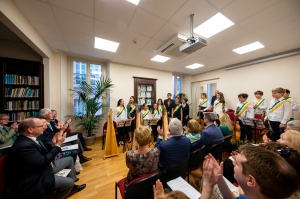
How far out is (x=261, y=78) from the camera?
169 inches

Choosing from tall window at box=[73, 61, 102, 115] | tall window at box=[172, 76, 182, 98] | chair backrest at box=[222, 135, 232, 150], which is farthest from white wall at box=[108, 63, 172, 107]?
chair backrest at box=[222, 135, 232, 150]

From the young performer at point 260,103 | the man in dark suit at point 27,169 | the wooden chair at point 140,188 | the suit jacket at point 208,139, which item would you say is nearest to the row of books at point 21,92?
the man in dark suit at point 27,169

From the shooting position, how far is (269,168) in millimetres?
596

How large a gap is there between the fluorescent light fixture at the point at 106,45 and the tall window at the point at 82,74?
1471 mm

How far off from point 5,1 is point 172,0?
2350mm

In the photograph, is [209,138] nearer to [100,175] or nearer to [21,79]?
[100,175]

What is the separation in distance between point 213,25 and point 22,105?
196 inches

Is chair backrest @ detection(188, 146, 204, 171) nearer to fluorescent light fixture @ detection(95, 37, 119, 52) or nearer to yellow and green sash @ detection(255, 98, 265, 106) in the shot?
fluorescent light fixture @ detection(95, 37, 119, 52)

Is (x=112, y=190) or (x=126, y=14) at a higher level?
(x=126, y=14)

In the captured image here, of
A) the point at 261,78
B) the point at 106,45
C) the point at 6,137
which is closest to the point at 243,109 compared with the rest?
the point at 261,78

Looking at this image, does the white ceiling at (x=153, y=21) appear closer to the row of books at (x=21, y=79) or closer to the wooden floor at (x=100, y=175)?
the row of books at (x=21, y=79)

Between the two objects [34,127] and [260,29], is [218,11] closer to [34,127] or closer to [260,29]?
[260,29]

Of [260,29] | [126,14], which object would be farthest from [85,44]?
[260,29]

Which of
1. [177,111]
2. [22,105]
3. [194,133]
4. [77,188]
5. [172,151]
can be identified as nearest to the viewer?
[172,151]
